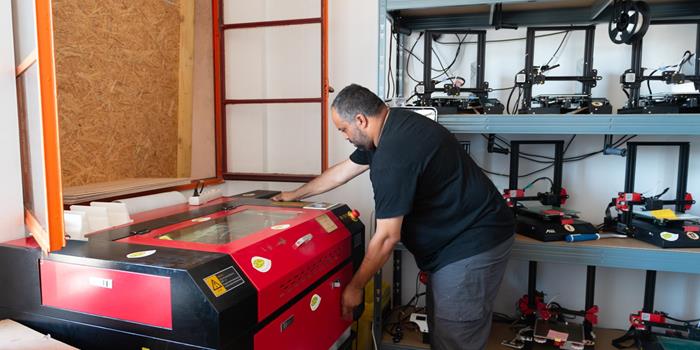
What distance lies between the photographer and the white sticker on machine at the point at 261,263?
1.22 m

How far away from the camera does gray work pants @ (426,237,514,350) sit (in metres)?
1.67

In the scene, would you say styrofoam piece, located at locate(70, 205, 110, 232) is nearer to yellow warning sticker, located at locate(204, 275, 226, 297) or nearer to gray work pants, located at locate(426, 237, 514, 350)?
yellow warning sticker, located at locate(204, 275, 226, 297)

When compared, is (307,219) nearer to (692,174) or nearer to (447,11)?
(447,11)

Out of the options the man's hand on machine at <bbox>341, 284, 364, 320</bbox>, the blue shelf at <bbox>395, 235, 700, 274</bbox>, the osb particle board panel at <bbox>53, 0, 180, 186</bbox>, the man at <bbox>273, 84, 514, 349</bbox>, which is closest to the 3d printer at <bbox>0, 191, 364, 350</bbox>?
the man's hand on machine at <bbox>341, 284, 364, 320</bbox>

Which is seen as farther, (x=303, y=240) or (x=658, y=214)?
(x=658, y=214)

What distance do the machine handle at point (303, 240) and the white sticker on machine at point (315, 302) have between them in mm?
183

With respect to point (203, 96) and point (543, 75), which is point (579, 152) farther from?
point (203, 96)

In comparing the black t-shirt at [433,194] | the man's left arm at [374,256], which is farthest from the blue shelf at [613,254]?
the man's left arm at [374,256]

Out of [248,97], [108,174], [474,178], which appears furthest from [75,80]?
[474,178]

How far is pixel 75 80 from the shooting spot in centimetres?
197

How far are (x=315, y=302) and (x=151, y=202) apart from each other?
862 mm

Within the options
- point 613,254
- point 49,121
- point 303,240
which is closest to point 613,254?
point 613,254

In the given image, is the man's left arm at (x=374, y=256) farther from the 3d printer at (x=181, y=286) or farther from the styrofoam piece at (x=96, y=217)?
the styrofoam piece at (x=96, y=217)

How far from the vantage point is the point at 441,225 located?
1.68m
